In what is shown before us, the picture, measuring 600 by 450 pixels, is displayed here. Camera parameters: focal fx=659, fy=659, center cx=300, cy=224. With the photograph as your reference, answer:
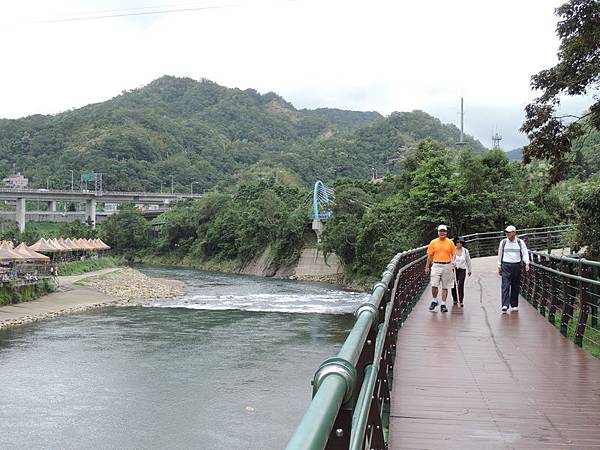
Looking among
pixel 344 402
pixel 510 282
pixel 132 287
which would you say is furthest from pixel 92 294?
pixel 344 402

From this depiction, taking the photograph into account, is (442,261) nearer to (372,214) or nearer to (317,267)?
(372,214)

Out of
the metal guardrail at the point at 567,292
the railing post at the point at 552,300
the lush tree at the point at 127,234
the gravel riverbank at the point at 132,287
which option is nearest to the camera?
the metal guardrail at the point at 567,292

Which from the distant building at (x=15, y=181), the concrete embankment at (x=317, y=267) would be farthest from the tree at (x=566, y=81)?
the distant building at (x=15, y=181)

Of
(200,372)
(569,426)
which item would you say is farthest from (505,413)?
(200,372)

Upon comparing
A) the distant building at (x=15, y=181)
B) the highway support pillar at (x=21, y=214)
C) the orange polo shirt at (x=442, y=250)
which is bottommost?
the orange polo shirt at (x=442, y=250)

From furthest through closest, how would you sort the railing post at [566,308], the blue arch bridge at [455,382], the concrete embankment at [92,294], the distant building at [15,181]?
the distant building at [15,181]
the concrete embankment at [92,294]
the railing post at [566,308]
the blue arch bridge at [455,382]

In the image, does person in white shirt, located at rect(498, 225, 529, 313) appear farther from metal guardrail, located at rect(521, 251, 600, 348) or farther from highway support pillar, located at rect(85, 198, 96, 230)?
highway support pillar, located at rect(85, 198, 96, 230)

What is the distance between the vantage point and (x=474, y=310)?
39.9ft

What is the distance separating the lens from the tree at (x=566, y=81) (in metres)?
14.3

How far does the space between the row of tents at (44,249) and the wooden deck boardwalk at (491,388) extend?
40.7 meters

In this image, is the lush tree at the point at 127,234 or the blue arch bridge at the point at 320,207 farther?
the lush tree at the point at 127,234

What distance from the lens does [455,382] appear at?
21.1 ft

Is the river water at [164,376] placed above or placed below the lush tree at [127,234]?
below

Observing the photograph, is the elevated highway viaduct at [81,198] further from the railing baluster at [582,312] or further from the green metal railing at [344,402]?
the green metal railing at [344,402]
